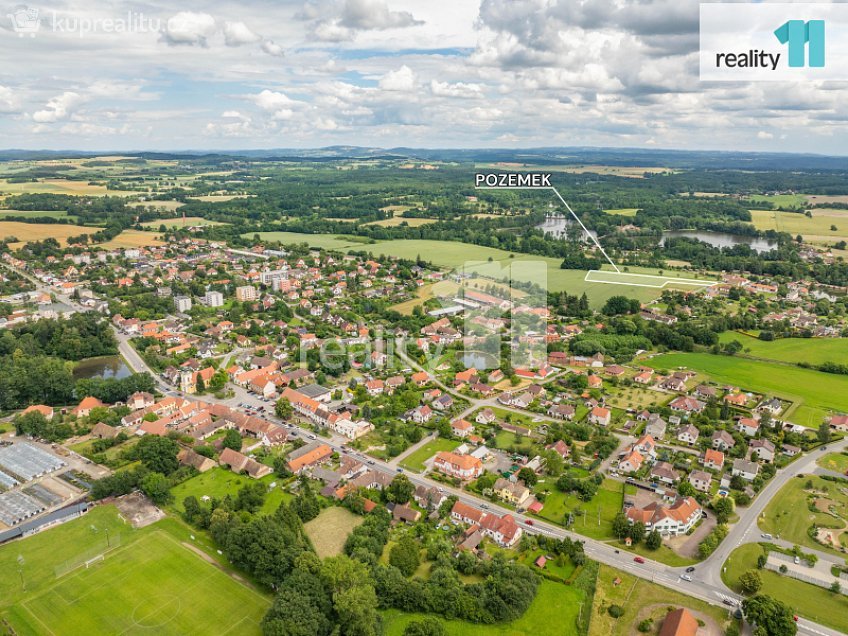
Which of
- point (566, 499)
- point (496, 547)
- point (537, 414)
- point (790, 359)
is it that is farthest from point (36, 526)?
point (790, 359)

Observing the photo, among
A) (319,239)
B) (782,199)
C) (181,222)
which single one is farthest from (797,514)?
(782,199)

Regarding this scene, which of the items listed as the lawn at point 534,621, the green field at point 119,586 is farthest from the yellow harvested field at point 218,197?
the lawn at point 534,621

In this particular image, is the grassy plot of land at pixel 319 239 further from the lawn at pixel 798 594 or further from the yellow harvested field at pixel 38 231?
the lawn at pixel 798 594

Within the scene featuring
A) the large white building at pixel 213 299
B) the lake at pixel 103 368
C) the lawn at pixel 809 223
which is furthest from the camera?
the lawn at pixel 809 223

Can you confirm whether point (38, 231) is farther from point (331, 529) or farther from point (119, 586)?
point (331, 529)

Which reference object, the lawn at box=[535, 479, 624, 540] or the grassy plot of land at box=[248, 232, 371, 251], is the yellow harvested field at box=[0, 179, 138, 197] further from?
the lawn at box=[535, 479, 624, 540]

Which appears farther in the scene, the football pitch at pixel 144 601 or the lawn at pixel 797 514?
the lawn at pixel 797 514
